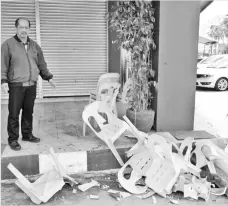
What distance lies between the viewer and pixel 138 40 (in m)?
3.93

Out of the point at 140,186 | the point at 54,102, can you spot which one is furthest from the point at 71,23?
the point at 140,186

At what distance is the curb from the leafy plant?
3.05ft

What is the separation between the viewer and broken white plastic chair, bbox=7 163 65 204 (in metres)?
2.80

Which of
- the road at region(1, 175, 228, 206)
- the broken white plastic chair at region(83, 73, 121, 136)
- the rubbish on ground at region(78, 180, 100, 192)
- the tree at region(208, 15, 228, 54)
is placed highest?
the tree at region(208, 15, 228, 54)

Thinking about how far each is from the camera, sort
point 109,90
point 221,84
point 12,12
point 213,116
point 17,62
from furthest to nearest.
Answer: point 221,84 < point 12,12 < point 213,116 < point 109,90 < point 17,62

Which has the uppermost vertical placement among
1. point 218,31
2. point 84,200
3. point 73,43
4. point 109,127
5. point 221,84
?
point 218,31

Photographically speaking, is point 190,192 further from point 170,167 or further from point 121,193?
point 121,193

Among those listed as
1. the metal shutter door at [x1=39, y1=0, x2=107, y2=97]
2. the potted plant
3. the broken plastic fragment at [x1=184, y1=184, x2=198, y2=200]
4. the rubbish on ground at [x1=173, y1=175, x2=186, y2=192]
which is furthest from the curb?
the metal shutter door at [x1=39, y1=0, x2=107, y2=97]

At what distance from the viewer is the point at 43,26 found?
22.2 feet

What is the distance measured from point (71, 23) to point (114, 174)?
4495 mm

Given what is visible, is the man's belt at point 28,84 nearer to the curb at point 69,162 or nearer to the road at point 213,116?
the curb at point 69,162

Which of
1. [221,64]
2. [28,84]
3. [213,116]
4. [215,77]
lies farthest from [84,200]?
[221,64]

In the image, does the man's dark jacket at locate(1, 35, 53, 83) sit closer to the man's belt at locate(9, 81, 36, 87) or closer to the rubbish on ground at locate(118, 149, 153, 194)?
the man's belt at locate(9, 81, 36, 87)

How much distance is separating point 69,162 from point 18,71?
4.14 feet
